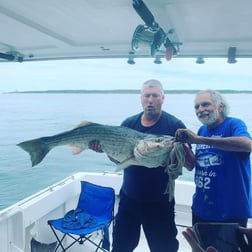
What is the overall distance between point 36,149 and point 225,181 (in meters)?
1.27

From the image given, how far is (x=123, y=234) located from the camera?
2.36 meters

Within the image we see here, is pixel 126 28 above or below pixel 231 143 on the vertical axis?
above

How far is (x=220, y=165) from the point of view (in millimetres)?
1956

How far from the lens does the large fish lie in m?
1.90

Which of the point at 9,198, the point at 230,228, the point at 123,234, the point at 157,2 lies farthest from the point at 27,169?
the point at 230,228

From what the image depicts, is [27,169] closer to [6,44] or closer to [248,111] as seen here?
[6,44]

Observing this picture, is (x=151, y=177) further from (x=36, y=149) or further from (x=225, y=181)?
(x=36, y=149)

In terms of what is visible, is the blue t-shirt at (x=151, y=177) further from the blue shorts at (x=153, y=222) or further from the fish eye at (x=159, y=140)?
the fish eye at (x=159, y=140)

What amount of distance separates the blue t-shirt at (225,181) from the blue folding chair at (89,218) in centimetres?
141

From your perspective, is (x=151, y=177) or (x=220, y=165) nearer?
(x=220, y=165)

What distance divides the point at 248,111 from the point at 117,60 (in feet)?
22.3

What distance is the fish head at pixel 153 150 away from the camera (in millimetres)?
1881

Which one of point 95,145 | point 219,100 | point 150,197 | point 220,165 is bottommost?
point 150,197

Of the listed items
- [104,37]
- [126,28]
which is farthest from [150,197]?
[104,37]
